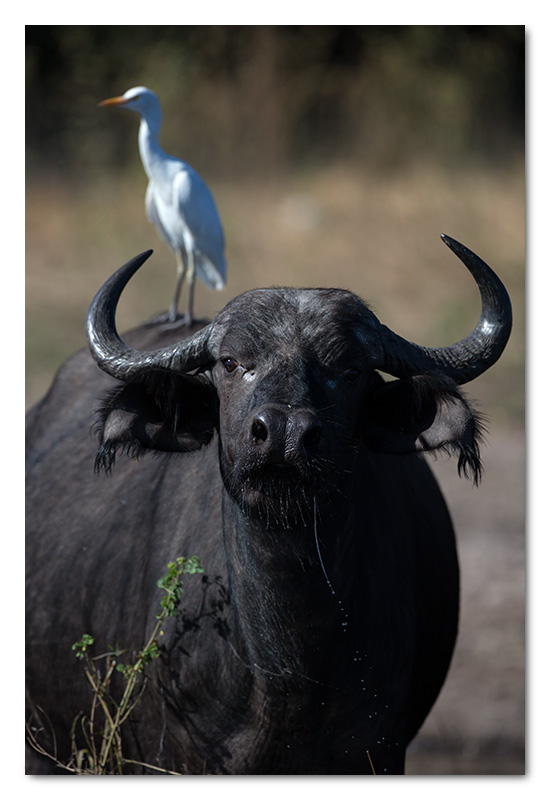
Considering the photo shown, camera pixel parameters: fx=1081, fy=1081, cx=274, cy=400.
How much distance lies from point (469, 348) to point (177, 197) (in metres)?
Result: 1.70

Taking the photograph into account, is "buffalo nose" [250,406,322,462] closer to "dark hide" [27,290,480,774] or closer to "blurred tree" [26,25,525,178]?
"dark hide" [27,290,480,774]

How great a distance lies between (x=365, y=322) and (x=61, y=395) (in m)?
2.11

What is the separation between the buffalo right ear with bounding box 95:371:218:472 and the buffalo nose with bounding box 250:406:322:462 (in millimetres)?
505

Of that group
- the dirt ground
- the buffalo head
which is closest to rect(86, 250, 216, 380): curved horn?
the buffalo head

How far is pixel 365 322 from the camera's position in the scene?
292 cm

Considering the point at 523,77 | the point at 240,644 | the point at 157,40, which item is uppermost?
the point at 157,40

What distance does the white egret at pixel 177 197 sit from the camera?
14.2ft

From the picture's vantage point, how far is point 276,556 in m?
2.87

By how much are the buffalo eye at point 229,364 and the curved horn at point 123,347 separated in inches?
7.3

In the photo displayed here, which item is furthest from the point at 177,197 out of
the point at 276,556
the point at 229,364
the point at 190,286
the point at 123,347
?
the point at 276,556

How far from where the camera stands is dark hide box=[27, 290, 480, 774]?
2.73 meters

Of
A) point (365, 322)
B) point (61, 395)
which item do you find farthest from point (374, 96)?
point (365, 322)

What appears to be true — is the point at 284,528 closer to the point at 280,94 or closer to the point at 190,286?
the point at 190,286
